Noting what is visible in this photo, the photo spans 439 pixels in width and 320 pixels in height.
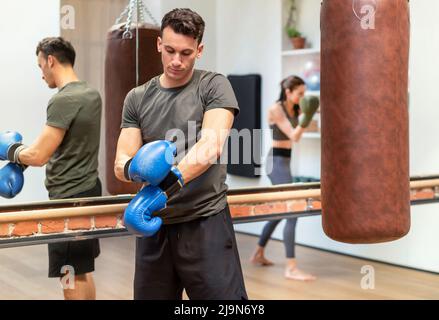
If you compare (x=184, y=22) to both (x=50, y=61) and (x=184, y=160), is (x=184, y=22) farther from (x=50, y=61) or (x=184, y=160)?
(x=50, y=61)

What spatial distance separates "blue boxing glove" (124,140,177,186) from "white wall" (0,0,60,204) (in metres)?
0.92

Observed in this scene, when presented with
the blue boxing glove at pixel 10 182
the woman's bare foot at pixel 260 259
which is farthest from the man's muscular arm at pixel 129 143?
the woman's bare foot at pixel 260 259

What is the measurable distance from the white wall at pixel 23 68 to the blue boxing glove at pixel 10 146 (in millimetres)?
126

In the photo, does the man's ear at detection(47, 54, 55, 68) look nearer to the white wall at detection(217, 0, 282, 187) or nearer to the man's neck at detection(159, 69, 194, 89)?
the man's neck at detection(159, 69, 194, 89)

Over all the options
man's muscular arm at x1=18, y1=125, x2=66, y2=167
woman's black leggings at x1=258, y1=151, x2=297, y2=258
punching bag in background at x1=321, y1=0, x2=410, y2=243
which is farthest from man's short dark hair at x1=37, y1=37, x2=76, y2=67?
woman's black leggings at x1=258, y1=151, x2=297, y2=258

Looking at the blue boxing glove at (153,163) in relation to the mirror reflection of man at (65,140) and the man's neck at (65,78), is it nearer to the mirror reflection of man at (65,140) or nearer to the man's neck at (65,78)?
the mirror reflection of man at (65,140)

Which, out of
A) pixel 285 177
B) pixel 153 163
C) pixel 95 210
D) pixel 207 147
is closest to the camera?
pixel 153 163

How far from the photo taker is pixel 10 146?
276cm

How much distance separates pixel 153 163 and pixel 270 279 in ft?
9.08

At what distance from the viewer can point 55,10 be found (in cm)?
306

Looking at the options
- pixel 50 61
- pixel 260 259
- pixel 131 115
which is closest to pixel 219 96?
pixel 131 115

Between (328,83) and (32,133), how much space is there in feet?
4.10

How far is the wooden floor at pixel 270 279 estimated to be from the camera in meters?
4.11
